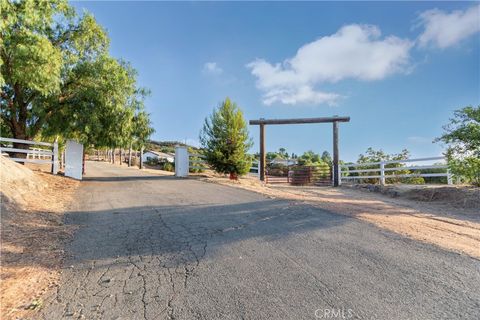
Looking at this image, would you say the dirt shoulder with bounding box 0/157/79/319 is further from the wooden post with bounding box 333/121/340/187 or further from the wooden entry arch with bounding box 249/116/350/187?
the wooden post with bounding box 333/121/340/187

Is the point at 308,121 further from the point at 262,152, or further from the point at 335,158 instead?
the point at 262,152

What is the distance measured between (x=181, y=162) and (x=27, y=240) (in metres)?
13.1

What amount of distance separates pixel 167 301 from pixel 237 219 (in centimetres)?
317

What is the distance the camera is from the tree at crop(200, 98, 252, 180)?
15883 millimetres

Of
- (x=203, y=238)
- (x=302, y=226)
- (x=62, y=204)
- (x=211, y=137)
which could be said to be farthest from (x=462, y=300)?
(x=211, y=137)

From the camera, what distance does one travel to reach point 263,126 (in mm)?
17750

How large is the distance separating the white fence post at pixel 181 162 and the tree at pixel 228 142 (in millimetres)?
2131

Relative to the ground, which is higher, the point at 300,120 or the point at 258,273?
the point at 300,120

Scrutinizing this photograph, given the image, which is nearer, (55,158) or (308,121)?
(55,158)

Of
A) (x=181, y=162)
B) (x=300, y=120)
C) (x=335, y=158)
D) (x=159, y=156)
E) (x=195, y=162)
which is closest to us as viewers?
(x=335, y=158)

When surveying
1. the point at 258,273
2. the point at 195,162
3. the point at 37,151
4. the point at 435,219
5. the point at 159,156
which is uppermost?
the point at 159,156

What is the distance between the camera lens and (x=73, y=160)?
14188 millimetres

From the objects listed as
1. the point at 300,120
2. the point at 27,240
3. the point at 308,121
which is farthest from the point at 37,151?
the point at 308,121

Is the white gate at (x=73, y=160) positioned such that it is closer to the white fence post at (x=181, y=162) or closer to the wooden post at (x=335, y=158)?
the white fence post at (x=181, y=162)
